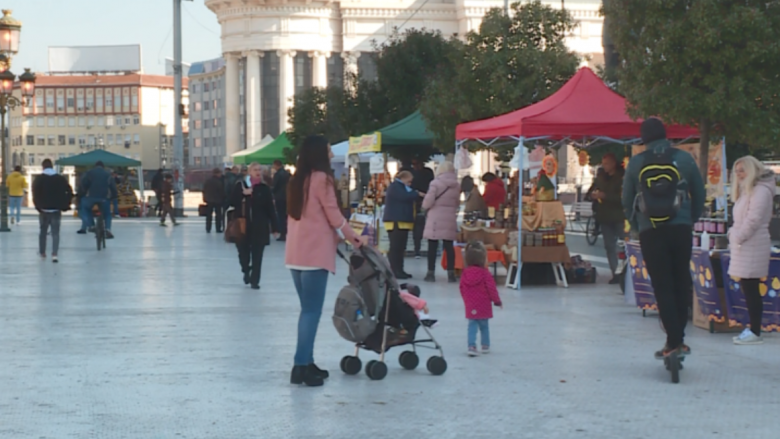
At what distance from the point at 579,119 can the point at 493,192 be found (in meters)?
5.20

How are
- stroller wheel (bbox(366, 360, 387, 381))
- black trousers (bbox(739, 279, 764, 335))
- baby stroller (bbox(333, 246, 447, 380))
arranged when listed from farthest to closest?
1. black trousers (bbox(739, 279, 764, 335))
2. stroller wheel (bbox(366, 360, 387, 381))
3. baby stroller (bbox(333, 246, 447, 380))

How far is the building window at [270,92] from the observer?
98375 mm

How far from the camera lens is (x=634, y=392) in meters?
8.12

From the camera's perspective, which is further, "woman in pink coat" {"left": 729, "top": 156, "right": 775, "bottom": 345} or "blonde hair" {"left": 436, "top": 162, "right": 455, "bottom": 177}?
"blonde hair" {"left": 436, "top": 162, "right": 455, "bottom": 177}

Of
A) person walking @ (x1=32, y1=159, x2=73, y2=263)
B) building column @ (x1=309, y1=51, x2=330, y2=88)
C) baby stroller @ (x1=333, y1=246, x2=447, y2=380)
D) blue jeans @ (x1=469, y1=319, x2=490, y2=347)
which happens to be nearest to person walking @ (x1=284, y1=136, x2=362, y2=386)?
baby stroller @ (x1=333, y1=246, x2=447, y2=380)

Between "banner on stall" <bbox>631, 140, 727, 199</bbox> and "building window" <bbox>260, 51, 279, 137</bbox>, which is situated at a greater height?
"building window" <bbox>260, 51, 279, 137</bbox>

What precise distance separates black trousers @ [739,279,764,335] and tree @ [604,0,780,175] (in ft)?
18.6

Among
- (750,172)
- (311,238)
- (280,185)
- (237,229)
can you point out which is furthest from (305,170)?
(280,185)

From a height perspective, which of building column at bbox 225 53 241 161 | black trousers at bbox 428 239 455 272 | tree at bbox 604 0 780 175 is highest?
building column at bbox 225 53 241 161

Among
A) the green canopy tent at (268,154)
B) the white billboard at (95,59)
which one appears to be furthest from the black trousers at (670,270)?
the white billboard at (95,59)

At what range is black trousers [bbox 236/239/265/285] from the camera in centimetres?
1562

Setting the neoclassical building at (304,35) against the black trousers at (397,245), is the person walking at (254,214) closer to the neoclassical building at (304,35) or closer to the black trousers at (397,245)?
the black trousers at (397,245)

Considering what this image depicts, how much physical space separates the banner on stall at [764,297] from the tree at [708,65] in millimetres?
5229

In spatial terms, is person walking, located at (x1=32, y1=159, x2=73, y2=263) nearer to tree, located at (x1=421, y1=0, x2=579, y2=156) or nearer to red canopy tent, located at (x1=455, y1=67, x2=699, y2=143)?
red canopy tent, located at (x1=455, y1=67, x2=699, y2=143)
